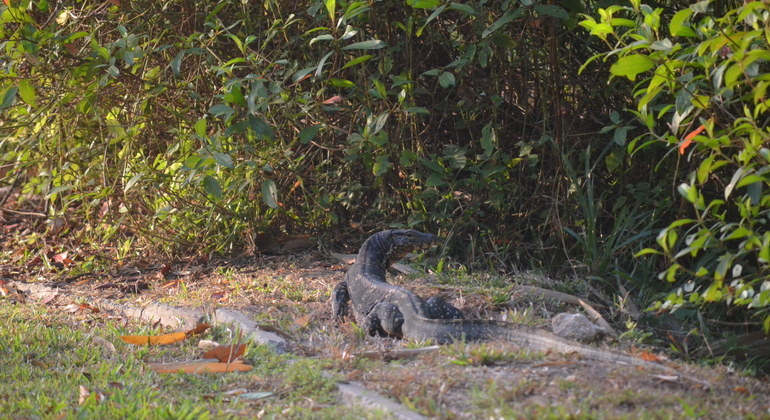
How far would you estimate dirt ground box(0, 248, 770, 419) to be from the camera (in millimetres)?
2688

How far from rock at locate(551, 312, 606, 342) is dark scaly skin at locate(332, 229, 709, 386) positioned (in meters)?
0.28

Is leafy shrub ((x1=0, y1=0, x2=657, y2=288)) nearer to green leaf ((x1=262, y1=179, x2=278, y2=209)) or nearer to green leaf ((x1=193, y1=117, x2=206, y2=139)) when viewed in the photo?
green leaf ((x1=262, y1=179, x2=278, y2=209))

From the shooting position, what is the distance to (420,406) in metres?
2.77

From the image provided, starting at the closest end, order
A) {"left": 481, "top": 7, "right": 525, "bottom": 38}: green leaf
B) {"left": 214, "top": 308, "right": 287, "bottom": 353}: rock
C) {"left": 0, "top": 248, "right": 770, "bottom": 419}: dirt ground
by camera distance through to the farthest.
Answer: {"left": 0, "top": 248, "right": 770, "bottom": 419}: dirt ground → {"left": 214, "top": 308, "right": 287, "bottom": 353}: rock → {"left": 481, "top": 7, "right": 525, "bottom": 38}: green leaf

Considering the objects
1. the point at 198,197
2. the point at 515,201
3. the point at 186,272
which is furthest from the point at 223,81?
the point at 515,201

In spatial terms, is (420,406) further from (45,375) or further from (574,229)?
(574,229)

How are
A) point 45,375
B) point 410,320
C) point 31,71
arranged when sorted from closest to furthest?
point 45,375 < point 410,320 < point 31,71

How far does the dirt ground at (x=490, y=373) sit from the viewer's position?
2.69 metres

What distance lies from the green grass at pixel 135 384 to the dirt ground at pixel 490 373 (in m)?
0.24

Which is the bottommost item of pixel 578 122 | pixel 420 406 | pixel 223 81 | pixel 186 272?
pixel 186 272

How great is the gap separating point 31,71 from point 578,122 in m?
4.96

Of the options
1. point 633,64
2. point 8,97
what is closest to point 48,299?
point 8,97

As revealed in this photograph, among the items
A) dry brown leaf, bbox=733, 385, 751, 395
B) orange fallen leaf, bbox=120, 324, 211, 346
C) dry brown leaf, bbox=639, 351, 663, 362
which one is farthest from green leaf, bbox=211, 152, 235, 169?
dry brown leaf, bbox=733, 385, 751, 395

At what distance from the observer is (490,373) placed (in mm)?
3080
